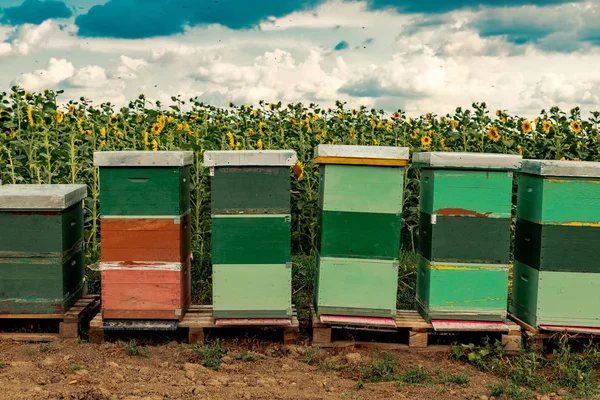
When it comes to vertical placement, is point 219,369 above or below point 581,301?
below

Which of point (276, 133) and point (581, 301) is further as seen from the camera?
point (276, 133)

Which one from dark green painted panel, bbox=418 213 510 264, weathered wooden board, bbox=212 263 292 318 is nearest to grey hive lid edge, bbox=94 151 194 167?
weathered wooden board, bbox=212 263 292 318

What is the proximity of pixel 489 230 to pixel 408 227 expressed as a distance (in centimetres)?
360

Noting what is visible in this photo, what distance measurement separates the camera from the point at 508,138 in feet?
33.7

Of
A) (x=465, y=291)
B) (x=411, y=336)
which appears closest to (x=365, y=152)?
(x=465, y=291)

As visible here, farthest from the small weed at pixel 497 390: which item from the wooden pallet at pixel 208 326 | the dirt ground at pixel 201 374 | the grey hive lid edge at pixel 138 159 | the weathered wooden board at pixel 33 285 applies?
the weathered wooden board at pixel 33 285

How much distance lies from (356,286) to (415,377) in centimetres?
95

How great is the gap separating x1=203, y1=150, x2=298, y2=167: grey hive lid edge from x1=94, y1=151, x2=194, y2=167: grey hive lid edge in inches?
11.7

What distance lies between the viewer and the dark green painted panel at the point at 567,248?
18.1ft

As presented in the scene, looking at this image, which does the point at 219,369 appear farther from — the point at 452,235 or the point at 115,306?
the point at 452,235

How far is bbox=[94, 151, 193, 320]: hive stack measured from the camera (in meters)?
5.34

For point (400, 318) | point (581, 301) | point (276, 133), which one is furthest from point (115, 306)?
point (276, 133)

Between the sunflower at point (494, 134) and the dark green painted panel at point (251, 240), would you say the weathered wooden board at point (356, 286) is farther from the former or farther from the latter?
the sunflower at point (494, 134)

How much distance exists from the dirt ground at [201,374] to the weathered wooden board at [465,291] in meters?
0.43
